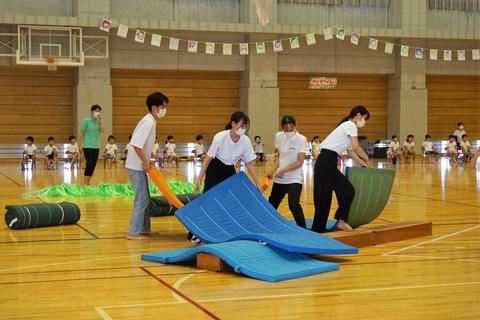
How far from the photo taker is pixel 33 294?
6.36 m

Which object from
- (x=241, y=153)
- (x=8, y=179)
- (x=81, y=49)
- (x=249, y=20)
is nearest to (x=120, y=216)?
(x=241, y=153)

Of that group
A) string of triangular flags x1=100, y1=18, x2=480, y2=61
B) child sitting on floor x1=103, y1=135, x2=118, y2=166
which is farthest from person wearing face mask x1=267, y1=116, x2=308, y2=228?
string of triangular flags x1=100, y1=18, x2=480, y2=61

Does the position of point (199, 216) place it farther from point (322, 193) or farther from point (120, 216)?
point (120, 216)

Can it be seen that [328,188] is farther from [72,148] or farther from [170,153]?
[170,153]

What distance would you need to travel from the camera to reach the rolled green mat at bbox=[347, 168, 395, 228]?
952 centimetres

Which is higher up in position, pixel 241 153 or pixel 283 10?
pixel 283 10

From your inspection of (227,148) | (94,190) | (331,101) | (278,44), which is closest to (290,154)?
(227,148)

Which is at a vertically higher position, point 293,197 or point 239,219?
point 293,197

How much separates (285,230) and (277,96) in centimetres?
2205

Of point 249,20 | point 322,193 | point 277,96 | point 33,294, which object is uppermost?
point 249,20

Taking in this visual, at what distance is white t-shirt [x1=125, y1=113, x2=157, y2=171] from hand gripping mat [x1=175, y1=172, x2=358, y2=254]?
112cm

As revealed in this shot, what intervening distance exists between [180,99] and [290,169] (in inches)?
825

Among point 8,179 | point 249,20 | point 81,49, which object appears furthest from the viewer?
point 249,20

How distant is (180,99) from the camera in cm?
3036
